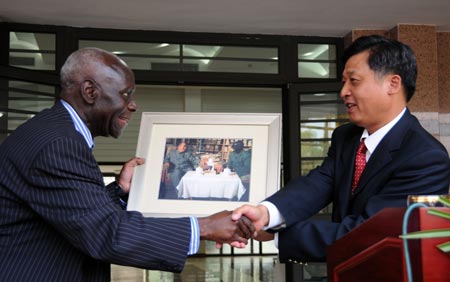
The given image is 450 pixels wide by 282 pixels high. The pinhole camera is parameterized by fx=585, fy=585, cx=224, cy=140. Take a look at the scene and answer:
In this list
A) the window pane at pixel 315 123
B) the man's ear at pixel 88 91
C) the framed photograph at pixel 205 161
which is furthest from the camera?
the window pane at pixel 315 123

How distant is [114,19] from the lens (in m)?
5.74

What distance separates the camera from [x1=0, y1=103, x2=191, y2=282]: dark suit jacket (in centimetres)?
174

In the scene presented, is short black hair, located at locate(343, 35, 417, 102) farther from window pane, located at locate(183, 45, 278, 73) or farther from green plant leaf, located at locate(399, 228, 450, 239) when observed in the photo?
window pane, located at locate(183, 45, 278, 73)

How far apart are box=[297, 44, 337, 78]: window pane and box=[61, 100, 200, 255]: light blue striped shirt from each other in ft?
15.4

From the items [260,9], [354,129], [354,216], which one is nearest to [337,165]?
[354,129]

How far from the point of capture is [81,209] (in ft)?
5.69

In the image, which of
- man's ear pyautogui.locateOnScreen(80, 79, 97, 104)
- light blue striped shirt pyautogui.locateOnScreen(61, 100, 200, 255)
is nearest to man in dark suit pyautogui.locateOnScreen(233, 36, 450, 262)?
light blue striped shirt pyautogui.locateOnScreen(61, 100, 200, 255)

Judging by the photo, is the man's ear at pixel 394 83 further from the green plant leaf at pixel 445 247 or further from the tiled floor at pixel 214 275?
the tiled floor at pixel 214 275

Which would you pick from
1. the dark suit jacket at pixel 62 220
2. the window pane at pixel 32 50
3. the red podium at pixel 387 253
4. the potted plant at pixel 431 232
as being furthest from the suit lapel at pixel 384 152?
the window pane at pixel 32 50

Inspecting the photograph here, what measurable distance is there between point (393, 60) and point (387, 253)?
1175 millimetres

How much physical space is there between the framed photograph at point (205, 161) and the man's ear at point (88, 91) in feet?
2.97

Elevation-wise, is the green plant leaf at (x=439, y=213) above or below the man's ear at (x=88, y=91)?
below

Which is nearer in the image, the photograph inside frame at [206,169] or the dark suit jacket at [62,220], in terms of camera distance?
the dark suit jacket at [62,220]

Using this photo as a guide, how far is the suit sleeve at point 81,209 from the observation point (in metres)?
1.73
